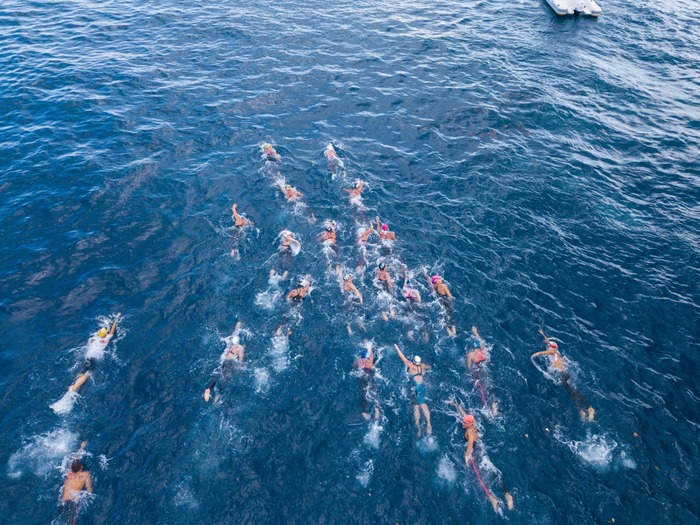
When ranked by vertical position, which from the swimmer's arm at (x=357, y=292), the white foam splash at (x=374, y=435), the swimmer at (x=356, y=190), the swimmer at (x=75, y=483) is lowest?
the swimmer at (x=75, y=483)

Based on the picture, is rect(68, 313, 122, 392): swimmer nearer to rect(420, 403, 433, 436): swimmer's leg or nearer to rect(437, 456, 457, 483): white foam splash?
rect(420, 403, 433, 436): swimmer's leg

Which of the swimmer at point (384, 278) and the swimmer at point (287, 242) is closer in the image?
the swimmer at point (384, 278)

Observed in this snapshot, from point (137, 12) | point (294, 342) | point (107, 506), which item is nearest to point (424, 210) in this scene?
point (294, 342)

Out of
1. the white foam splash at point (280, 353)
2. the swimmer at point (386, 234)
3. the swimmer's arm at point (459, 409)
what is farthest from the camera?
the swimmer at point (386, 234)

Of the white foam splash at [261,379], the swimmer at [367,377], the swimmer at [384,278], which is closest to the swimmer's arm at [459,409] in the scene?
the swimmer at [367,377]

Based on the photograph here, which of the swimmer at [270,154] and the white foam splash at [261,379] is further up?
the swimmer at [270,154]

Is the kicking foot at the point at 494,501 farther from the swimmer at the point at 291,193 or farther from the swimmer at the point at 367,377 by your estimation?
the swimmer at the point at 291,193

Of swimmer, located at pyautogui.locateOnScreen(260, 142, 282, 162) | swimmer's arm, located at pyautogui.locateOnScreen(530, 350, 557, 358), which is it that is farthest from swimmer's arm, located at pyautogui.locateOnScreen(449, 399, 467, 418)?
swimmer, located at pyautogui.locateOnScreen(260, 142, 282, 162)
